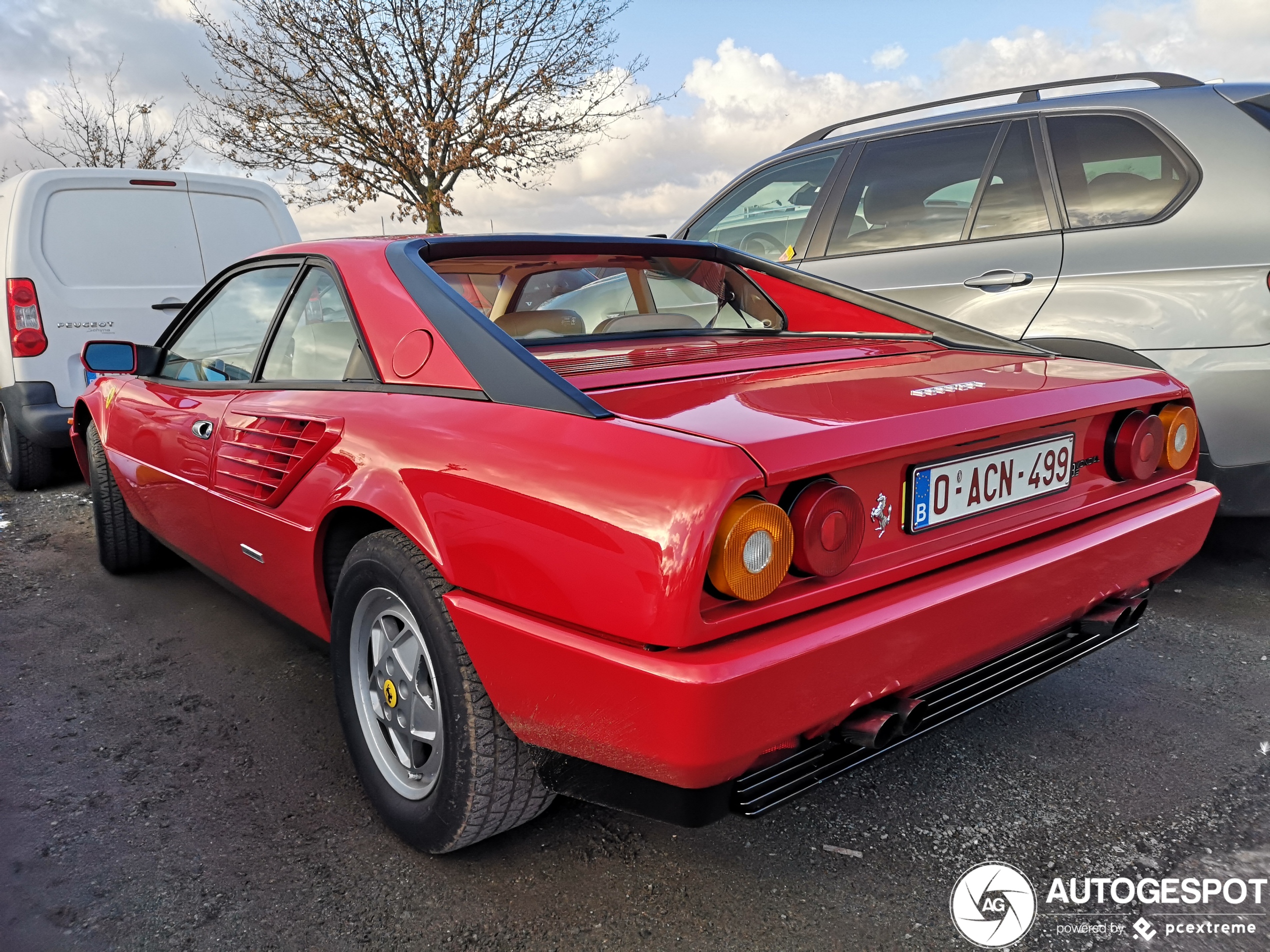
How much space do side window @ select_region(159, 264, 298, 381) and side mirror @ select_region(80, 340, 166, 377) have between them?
5 cm

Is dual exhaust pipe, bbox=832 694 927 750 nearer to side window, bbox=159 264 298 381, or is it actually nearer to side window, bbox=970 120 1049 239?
side window, bbox=159 264 298 381

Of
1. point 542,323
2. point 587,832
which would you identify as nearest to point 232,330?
point 542,323

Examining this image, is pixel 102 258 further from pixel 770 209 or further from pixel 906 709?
pixel 906 709

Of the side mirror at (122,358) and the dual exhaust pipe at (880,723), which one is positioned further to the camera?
the side mirror at (122,358)

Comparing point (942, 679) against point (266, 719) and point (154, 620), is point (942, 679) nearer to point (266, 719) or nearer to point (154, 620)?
point (266, 719)

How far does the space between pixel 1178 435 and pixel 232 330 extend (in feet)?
9.21

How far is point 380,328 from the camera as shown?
2125 millimetres

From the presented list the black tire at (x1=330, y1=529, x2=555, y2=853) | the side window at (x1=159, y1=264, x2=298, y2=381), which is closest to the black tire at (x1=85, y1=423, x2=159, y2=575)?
the side window at (x1=159, y1=264, x2=298, y2=381)

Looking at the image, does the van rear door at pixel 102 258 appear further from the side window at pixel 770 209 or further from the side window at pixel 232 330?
the side window at pixel 770 209

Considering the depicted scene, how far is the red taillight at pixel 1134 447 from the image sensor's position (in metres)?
2.11

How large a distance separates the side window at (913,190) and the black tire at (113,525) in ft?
11.2

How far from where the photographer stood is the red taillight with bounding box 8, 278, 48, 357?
5477 millimetres

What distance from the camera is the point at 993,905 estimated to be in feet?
5.93

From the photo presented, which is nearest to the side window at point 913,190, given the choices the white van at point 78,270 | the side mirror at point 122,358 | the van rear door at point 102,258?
the side mirror at point 122,358
